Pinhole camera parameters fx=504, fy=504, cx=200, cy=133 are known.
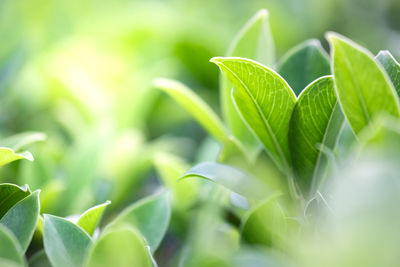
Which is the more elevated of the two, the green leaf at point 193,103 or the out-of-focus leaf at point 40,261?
the green leaf at point 193,103

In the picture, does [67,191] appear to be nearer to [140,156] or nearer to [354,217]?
[140,156]

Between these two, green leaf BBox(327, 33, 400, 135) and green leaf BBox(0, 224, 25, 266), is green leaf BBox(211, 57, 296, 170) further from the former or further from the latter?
green leaf BBox(0, 224, 25, 266)

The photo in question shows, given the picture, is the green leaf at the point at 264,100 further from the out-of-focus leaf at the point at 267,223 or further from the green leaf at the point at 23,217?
the green leaf at the point at 23,217

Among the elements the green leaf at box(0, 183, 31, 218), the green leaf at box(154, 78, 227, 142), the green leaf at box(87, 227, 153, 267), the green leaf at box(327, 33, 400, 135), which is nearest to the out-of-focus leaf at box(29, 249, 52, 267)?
the green leaf at box(0, 183, 31, 218)

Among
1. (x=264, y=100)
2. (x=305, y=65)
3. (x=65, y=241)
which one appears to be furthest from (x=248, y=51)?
(x=65, y=241)

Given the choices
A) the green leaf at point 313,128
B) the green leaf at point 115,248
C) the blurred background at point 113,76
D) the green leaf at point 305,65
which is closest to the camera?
the green leaf at point 115,248

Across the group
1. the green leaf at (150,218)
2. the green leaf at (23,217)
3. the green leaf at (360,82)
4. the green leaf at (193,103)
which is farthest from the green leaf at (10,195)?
the green leaf at (360,82)

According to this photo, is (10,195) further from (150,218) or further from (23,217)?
(150,218)

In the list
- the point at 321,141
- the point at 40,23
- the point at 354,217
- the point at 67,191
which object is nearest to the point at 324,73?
the point at 321,141
